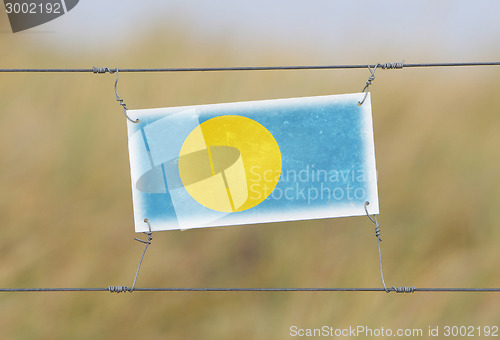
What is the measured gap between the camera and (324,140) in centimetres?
124

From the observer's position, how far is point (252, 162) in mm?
1236

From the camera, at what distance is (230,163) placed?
124 cm

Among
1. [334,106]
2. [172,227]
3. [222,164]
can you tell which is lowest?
[172,227]

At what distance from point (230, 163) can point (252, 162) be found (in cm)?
5

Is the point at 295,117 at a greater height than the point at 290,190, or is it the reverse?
the point at 295,117

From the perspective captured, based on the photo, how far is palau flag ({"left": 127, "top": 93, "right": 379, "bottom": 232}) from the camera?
1.24 metres

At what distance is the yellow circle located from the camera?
124 cm

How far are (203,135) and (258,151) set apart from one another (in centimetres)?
13

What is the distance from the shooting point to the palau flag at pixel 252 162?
1.24 meters

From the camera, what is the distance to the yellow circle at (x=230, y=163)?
4.06ft

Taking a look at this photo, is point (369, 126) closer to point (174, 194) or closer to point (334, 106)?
point (334, 106)

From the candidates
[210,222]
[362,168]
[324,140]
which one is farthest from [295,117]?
[210,222]

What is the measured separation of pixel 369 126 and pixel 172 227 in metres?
0.51

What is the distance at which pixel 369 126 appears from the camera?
1.24m
